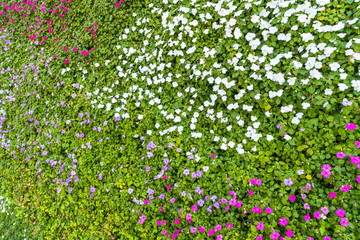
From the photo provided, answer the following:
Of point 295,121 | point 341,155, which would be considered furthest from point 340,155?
point 295,121

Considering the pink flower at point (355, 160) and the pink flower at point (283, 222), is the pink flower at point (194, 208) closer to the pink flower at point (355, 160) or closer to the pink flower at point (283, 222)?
the pink flower at point (283, 222)

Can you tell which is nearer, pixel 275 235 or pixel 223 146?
pixel 275 235

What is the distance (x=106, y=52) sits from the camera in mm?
4266

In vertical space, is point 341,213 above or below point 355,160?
below

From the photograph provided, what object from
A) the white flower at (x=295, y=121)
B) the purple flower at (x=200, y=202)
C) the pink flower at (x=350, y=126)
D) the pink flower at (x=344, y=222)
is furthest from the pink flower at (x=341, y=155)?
the purple flower at (x=200, y=202)

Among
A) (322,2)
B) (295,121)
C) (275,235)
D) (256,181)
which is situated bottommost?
(275,235)

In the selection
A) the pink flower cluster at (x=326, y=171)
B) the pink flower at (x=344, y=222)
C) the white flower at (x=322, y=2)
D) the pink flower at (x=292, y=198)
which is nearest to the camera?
the pink flower at (x=344, y=222)

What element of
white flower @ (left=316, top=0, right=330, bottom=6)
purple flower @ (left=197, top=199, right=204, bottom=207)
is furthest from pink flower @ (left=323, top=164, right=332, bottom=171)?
white flower @ (left=316, top=0, right=330, bottom=6)

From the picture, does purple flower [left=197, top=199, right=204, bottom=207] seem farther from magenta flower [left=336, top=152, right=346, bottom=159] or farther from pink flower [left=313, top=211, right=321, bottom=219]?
magenta flower [left=336, top=152, right=346, bottom=159]

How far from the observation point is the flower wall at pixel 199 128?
2.30 m

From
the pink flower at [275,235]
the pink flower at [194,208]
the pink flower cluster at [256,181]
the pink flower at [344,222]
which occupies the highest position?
the pink flower cluster at [256,181]

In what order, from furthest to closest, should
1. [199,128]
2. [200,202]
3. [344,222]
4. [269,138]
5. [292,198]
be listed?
[199,128], [200,202], [269,138], [292,198], [344,222]

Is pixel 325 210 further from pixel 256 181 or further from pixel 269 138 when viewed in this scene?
pixel 269 138

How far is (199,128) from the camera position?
300 cm
